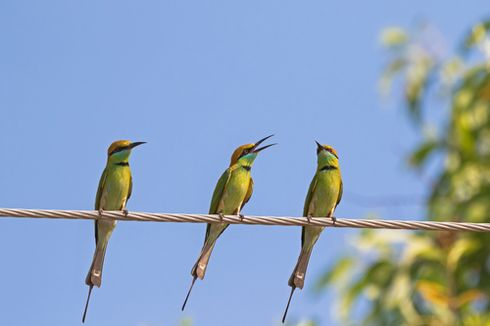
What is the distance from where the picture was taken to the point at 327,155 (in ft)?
22.6

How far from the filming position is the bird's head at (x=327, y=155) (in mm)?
6871

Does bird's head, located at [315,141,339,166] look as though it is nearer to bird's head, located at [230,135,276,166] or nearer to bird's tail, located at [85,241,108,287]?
bird's head, located at [230,135,276,166]

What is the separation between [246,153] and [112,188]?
87cm

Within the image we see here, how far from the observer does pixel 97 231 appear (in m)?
6.55

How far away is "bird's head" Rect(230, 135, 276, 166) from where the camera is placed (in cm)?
693

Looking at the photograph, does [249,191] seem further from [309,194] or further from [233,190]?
[309,194]

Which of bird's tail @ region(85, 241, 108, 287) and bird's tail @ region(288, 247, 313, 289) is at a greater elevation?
bird's tail @ region(288, 247, 313, 289)

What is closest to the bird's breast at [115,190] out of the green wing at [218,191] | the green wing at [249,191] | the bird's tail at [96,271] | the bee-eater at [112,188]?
the bee-eater at [112,188]

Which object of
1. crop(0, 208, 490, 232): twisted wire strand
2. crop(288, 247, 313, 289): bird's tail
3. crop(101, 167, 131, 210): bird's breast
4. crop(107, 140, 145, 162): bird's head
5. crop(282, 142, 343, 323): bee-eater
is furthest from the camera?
crop(107, 140, 145, 162): bird's head

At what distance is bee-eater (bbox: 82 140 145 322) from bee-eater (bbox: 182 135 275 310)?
0.54 m

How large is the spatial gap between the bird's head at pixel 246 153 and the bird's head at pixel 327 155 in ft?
1.02

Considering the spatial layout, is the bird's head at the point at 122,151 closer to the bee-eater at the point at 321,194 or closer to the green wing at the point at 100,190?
the green wing at the point at 100,190

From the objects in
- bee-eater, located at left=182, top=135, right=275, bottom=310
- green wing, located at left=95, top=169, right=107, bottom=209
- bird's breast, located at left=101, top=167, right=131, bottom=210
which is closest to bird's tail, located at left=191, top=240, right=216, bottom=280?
bee-eater, located at left=182, top=135, right=275, bottom=310

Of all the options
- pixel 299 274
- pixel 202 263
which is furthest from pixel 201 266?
pixel 299 274
